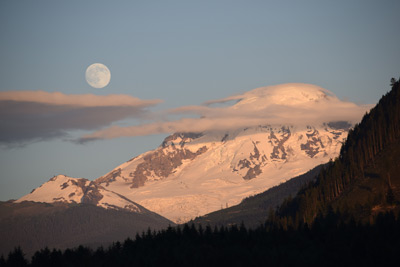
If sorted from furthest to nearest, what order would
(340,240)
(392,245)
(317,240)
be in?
(317,240), (340,240), (392,245)

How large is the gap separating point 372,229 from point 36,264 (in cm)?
10075

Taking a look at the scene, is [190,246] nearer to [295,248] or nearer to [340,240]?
[295,248]

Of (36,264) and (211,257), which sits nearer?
(211,257)

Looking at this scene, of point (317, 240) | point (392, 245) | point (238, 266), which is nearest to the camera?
point (238, 266)

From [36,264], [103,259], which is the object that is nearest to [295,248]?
[103,259]

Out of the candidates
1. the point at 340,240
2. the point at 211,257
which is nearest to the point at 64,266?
the point at 211,257

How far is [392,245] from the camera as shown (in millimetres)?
170500

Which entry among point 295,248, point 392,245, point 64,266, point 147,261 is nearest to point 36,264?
point 64,266

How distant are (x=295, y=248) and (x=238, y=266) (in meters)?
33.1

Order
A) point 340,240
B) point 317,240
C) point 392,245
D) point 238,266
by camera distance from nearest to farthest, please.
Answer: point 238,266
point 392,245
point 340,240
point 317,240

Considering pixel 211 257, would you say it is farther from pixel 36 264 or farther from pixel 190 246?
pixel 36 264

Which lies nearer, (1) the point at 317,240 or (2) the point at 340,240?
(2) the point at 340,240

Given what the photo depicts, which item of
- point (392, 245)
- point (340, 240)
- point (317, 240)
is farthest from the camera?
point (317, 240)

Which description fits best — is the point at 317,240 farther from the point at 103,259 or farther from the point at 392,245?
the point at 103,259
